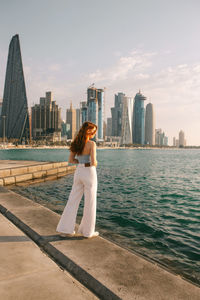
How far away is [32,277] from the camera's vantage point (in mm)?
2918

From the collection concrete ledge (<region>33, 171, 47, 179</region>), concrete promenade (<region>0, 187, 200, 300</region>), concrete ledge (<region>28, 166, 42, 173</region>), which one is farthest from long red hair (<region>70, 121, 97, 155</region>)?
concrete ledge (<region>28, 166, 42, 173</region>)

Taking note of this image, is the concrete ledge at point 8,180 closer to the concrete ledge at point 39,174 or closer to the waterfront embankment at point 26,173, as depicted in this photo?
the waterfront embankment at point 26,173

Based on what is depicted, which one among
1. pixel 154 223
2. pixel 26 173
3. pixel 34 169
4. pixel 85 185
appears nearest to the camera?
pixel 85 185

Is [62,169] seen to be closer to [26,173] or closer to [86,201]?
Answer: [26,173]

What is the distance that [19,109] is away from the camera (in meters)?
197

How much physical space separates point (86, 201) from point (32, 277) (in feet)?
5.73

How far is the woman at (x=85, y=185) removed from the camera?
438 cm

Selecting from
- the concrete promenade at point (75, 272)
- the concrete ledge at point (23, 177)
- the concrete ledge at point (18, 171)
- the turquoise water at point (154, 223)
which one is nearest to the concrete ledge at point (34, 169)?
the concrete ledge at point (18, 171)

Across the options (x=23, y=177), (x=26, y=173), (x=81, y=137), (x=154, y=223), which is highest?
(x=81, y=137)

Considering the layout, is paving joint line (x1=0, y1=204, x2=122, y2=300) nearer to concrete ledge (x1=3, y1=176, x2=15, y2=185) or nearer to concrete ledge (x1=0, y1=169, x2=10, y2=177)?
concrete ledge (x1=3, y1=176, x2=15, y2=185)

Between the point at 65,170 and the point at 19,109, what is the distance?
189 meters

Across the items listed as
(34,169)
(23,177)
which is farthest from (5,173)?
(34,169)

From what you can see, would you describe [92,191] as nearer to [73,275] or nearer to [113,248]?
[113,248]

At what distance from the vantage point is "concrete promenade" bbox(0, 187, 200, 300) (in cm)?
263
